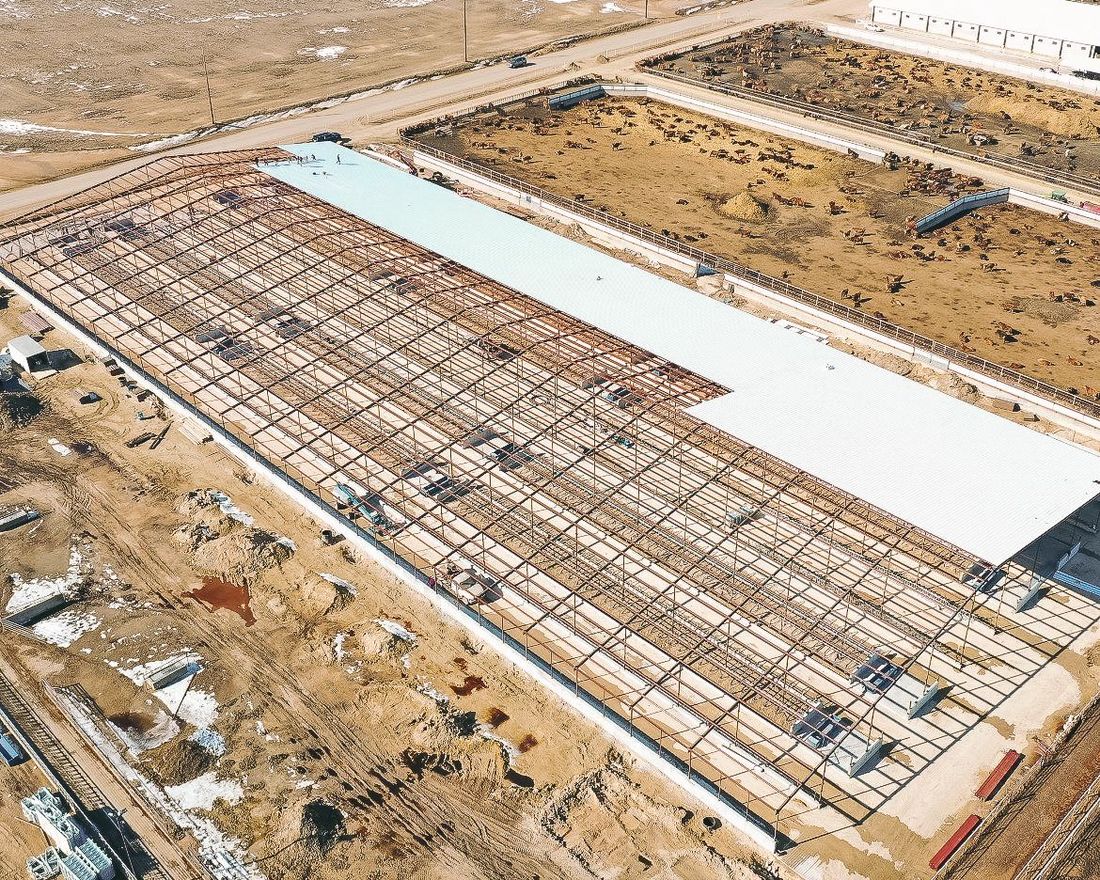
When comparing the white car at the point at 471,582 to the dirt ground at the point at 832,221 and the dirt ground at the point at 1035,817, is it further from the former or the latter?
the dirt ground at the point at 832,221

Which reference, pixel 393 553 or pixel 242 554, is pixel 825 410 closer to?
pixel 393 553

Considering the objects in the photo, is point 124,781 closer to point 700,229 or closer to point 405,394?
point 405,394

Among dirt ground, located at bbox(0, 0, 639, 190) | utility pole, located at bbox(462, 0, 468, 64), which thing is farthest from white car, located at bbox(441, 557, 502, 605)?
utility pole, located at bbox(462, 0, 468, 64)

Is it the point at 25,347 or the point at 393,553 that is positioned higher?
the point at 25,347

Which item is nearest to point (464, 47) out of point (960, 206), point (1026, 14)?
point (1026, 14)

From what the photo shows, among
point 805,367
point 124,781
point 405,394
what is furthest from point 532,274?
point 124,781

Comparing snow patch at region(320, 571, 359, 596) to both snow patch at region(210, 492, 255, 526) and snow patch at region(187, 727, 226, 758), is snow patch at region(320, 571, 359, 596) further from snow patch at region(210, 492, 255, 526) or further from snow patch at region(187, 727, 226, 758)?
snow patch at region(187, 727, 226, 758)
